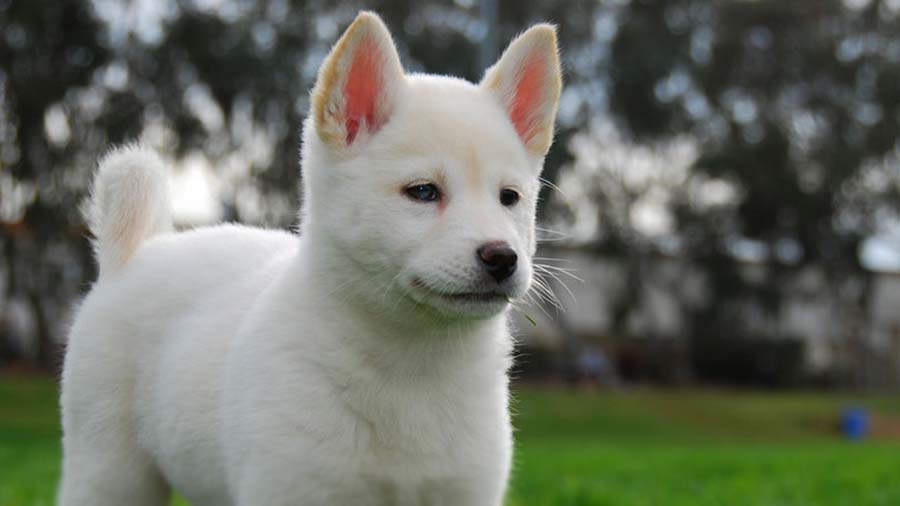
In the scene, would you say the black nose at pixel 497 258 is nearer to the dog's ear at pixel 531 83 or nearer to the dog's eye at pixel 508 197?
the dog's eye at pixel 508 197

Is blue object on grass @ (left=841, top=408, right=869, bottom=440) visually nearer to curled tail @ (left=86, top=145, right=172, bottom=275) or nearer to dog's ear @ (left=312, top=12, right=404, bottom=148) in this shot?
curled tail @ (left=86, top=145, right=172, bottom=275)

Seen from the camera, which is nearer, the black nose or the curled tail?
the black nose

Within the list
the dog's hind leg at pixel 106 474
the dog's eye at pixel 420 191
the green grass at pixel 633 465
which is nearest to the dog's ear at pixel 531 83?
the dog's eye at pixel 420 191

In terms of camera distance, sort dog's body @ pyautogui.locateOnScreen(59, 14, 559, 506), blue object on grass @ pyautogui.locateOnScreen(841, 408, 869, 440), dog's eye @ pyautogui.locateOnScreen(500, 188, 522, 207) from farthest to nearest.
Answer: blue object on grass @ pyautogui.locateOnScreen(841, 408, 869, 440), dog's eye @ pyautogui.locateOnScreen(500, 188, 522, 207), dog's body @ pyautogui.locateOnScreen(59, 14, 559, 506)

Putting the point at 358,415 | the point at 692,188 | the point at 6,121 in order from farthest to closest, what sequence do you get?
the point at 692,188 → the point at 6,121 → the point at 358,415

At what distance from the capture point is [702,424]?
30.1m

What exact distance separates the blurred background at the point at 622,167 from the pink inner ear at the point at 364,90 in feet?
48.7

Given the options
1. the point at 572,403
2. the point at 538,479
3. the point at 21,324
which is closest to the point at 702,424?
the point at 572,403

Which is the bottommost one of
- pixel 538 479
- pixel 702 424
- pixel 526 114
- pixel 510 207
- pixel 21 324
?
pixel 21 324

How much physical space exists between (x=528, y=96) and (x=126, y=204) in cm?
184

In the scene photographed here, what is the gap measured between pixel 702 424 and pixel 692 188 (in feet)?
29.3

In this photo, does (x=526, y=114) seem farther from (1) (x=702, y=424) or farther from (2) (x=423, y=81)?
(1) (x=702, y=424)

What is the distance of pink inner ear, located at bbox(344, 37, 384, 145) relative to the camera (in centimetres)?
361

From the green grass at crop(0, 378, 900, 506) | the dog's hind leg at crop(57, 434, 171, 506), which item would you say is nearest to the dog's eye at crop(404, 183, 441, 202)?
the green grass at crop(0, 378, 900, 506)
